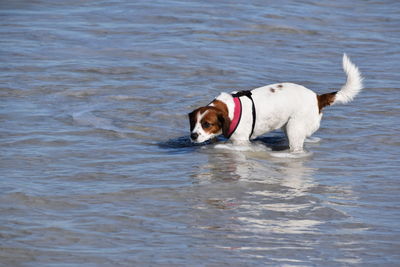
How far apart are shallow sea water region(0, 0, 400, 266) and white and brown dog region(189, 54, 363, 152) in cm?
22

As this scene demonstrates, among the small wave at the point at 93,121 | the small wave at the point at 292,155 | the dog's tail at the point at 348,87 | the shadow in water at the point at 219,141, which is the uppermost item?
the dog's tail at the point at 348,87

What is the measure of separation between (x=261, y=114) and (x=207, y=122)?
648 mm

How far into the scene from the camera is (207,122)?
8.23 m

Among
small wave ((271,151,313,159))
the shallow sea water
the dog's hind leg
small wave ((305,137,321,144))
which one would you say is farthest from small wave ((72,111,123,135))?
small wave ((305,137,321,144))

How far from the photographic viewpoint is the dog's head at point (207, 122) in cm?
824

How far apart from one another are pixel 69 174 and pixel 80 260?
2229 mm

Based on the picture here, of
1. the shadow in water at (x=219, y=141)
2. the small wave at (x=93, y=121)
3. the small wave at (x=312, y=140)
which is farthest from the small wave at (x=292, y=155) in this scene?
the small wave at (x=93, y=121)

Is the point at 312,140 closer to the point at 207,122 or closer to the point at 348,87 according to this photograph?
the point at 348,87

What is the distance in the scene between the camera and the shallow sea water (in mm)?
5746

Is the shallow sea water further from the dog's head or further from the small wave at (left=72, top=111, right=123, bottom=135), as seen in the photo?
the dog's head

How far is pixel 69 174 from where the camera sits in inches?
294

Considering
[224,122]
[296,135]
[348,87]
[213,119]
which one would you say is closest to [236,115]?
[224,122]

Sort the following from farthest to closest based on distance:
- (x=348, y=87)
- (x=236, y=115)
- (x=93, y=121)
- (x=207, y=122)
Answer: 1. (x=93, y=121)
2. (x=348, y=87)
3. (x=236, y=115)
4. (x=207, y=122)

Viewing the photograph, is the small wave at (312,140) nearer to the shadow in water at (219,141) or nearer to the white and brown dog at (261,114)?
the shadow in water at (219,141)
